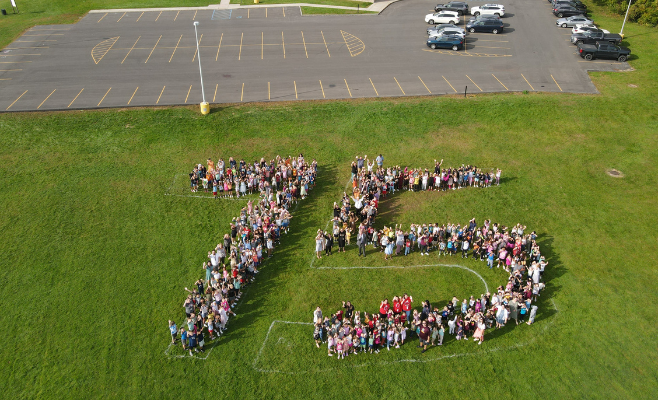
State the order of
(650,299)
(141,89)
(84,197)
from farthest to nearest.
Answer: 1. (141,89)
2. (84,197)
3. (650,299)

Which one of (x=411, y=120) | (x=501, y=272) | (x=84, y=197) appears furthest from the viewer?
(x=411, y=120)

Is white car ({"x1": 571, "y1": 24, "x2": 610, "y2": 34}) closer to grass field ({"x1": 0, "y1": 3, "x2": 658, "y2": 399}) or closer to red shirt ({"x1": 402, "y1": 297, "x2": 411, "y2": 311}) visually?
grass field ({"x1": 0, "y1": 3, "x2": 658, "y2": 399})

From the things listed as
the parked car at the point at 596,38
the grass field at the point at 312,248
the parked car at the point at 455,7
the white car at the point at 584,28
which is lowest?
the grass field at the point at 312,248

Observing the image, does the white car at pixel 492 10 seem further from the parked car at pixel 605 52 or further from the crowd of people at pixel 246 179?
the crowd of people at pixel 246 179

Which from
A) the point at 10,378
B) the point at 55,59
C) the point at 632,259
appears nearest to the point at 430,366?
the point at 632,259

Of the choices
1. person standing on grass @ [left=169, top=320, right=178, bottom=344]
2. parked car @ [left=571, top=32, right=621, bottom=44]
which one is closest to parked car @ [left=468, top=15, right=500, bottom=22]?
parked car @ [left=571, top=32, right=621, bottom=44]

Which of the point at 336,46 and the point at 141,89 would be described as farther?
the point at 336,46

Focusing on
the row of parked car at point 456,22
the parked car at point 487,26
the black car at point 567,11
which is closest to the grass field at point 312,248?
the row of parked car at point 456,22

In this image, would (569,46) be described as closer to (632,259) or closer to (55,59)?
(632,259)
